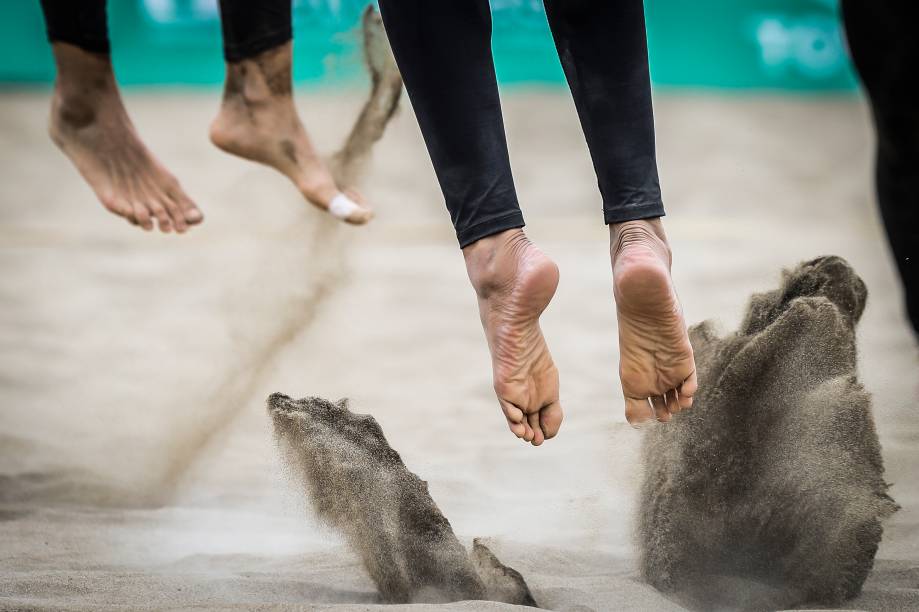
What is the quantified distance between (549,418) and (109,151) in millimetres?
1189

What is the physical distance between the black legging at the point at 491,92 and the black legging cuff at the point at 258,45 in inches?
29.6

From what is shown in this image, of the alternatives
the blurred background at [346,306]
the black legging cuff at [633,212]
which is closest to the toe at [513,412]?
the black legging cuff at [633,212]

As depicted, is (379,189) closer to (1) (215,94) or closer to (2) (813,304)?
(1) (215,94)

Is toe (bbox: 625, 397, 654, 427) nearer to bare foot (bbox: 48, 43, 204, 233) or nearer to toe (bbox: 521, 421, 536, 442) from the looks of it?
toe (bbox: 521, 421, 536, 442)

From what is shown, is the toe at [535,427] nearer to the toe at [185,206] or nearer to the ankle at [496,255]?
the ankle at [496,255]

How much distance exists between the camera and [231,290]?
131 inches

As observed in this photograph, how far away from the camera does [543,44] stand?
405cm

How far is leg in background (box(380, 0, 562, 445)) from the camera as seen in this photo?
3.87 feet

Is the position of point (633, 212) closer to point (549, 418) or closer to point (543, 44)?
point (549, 418)

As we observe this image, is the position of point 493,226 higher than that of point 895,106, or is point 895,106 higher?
point 895,106

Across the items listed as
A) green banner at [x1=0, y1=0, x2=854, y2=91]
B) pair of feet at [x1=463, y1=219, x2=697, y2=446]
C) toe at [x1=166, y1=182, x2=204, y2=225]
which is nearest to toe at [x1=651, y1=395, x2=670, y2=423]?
pair of feet at [x1=463, y1=219, x2=697, y2=446]

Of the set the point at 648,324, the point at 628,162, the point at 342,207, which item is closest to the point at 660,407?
the point at 648,324

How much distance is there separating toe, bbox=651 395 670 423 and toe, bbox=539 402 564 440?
0.13m

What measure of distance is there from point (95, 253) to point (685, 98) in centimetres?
256
